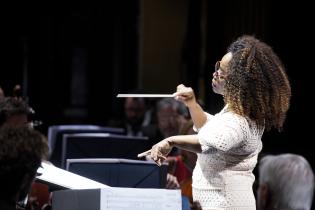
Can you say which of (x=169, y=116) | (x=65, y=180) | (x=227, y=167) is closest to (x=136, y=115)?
(x=169, y=116)

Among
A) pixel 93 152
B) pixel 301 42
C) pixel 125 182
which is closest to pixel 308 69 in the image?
pixel 301 42

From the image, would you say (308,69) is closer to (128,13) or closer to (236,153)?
(128,13)

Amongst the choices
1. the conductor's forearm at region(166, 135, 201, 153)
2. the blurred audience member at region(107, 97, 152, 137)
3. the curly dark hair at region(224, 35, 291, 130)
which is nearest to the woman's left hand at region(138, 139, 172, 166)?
the conductor's forearm at region(166, 135, 201, 153)

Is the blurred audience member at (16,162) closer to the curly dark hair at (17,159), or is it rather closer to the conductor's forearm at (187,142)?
the curly dark hair at (17,159)

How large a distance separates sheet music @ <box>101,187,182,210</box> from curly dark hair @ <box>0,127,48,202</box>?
41 centimetres

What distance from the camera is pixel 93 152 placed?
6.13 meters

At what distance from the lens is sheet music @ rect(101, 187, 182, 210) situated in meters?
3.40

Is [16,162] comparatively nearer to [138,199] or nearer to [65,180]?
[138,199]

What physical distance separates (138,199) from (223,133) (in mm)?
435

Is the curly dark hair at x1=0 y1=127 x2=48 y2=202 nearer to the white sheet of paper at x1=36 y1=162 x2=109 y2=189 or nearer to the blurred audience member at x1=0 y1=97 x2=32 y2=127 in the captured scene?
the white sheet of paper at x1=36 y1=162 x2=109 y2=189

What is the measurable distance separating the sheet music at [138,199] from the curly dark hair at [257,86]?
47 centimetres

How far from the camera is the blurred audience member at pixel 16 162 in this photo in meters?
3.00

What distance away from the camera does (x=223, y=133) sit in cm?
357

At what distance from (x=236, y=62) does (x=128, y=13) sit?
755 cm
